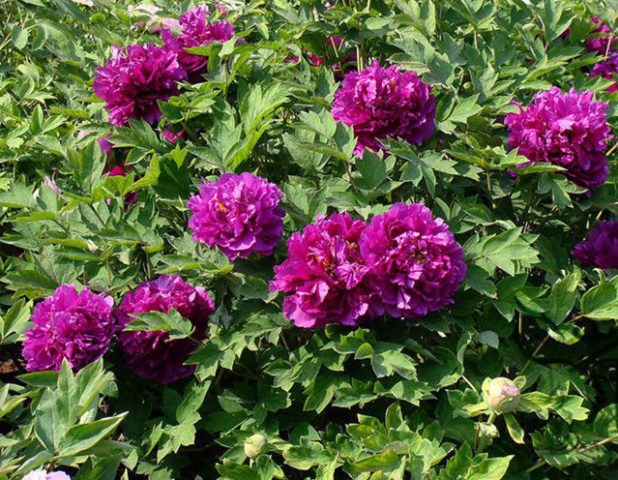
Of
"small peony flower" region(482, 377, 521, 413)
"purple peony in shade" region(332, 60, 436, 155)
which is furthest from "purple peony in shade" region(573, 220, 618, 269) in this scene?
"small peony flower" region(482, 377, 521, 413)

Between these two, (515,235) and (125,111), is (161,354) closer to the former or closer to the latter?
(125,111)

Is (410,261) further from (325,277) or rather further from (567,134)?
(567,134)

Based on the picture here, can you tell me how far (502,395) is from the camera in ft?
4.63

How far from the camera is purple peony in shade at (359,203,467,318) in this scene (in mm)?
1543

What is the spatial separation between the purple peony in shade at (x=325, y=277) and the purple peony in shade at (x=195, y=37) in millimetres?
825

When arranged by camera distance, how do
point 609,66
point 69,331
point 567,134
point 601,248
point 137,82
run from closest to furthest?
point 69,331 < point 567,134 < point 601,248 < point 137,82 < point 609,66

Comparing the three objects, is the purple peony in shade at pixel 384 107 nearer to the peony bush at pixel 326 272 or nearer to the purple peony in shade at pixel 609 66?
the peony bush at pixel 326 272

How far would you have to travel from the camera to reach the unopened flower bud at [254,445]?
158 cm

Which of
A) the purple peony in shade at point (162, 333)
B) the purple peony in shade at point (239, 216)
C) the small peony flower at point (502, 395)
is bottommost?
the purple peony in shade at point (162, 333)

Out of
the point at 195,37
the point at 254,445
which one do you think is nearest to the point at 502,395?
the point at 254,445

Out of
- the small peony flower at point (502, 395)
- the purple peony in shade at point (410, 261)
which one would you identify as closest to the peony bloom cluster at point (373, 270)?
the purple peony in shade at point (410, 261)

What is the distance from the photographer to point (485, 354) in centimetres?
173

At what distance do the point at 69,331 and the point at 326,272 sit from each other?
0.60m

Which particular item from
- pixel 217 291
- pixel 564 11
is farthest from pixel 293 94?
pixel 564 11
